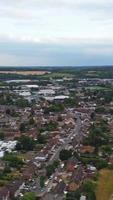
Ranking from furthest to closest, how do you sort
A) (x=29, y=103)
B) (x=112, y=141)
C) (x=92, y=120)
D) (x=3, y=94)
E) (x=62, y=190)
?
(x=3, y=94) < (x=29, y=103) < (x=92, y=120) < (x=112, y=141) < (x=62, y=190)

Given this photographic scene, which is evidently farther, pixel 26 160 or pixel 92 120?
pixel 92 120

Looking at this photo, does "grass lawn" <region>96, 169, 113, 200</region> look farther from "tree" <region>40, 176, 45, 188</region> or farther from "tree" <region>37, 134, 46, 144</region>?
"tree" <region>37, 134, 46, 144</region>

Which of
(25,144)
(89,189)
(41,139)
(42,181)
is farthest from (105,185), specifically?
(41,139)

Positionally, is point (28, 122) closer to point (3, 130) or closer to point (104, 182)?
point (3, 130)

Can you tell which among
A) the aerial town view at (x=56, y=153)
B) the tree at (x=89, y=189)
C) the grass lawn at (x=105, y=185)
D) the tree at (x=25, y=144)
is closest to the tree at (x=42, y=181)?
the aerial town view at (x=56, y=153)

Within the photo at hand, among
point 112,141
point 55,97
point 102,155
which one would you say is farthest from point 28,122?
point 55,97

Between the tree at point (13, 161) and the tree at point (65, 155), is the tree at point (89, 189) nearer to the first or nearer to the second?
the tree at point (13, 161)

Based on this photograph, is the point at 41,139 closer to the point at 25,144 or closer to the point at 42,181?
the point at 25,144

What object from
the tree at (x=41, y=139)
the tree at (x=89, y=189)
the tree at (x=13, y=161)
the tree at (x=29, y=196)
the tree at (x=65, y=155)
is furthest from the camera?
the tree at (x=41, y=139)
